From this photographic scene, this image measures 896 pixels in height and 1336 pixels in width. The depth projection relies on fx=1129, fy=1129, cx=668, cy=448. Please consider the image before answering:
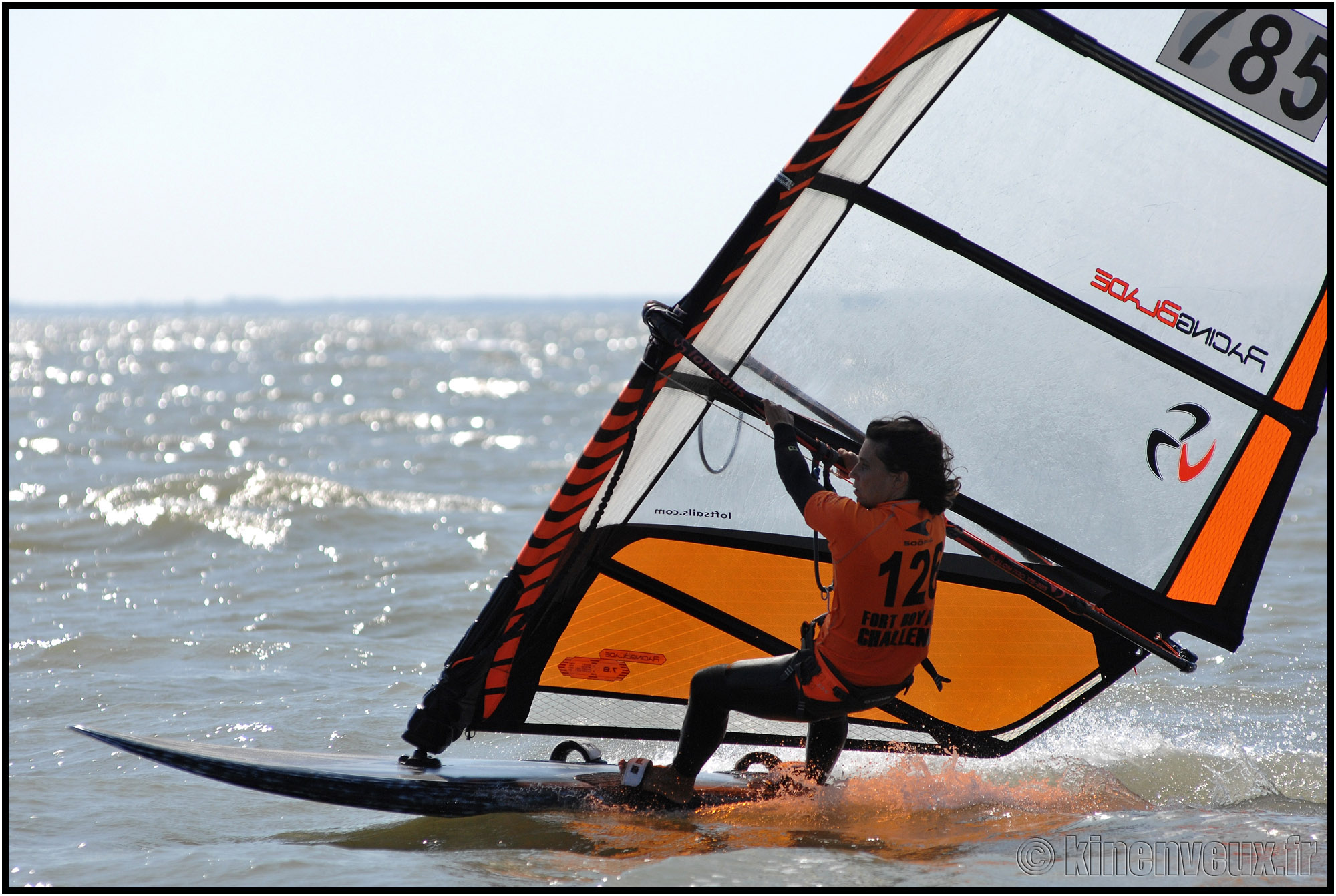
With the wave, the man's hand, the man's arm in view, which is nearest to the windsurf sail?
the man's hand

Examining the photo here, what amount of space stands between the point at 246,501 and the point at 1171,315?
7683mm

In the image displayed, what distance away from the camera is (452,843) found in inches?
126

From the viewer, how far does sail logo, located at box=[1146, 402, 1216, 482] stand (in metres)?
3.20

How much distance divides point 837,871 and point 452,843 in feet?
3.63

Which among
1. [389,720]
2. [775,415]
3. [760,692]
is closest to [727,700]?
[760,692]

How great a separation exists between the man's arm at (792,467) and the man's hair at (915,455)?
179 mm

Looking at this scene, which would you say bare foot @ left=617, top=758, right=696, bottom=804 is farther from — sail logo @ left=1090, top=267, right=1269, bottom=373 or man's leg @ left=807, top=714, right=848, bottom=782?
sail logo @ left=1090, top=267, right=1269, bottom=373

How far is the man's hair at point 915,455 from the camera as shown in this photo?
2.71 metres

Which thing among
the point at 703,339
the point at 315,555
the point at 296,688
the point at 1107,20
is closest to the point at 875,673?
the point at 703,339

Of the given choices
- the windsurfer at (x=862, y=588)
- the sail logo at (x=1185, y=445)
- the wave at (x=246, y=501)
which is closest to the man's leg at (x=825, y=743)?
the windsurfer at (x=862, y=588)

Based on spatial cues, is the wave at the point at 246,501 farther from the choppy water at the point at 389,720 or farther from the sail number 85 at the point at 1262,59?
the sail number 85 at the point at 1262,59

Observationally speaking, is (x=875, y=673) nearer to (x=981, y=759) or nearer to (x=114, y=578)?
(x=981, y=759)

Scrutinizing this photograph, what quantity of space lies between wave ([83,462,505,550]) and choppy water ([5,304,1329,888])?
0.11 ft

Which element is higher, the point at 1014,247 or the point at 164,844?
the point at 1014,247
